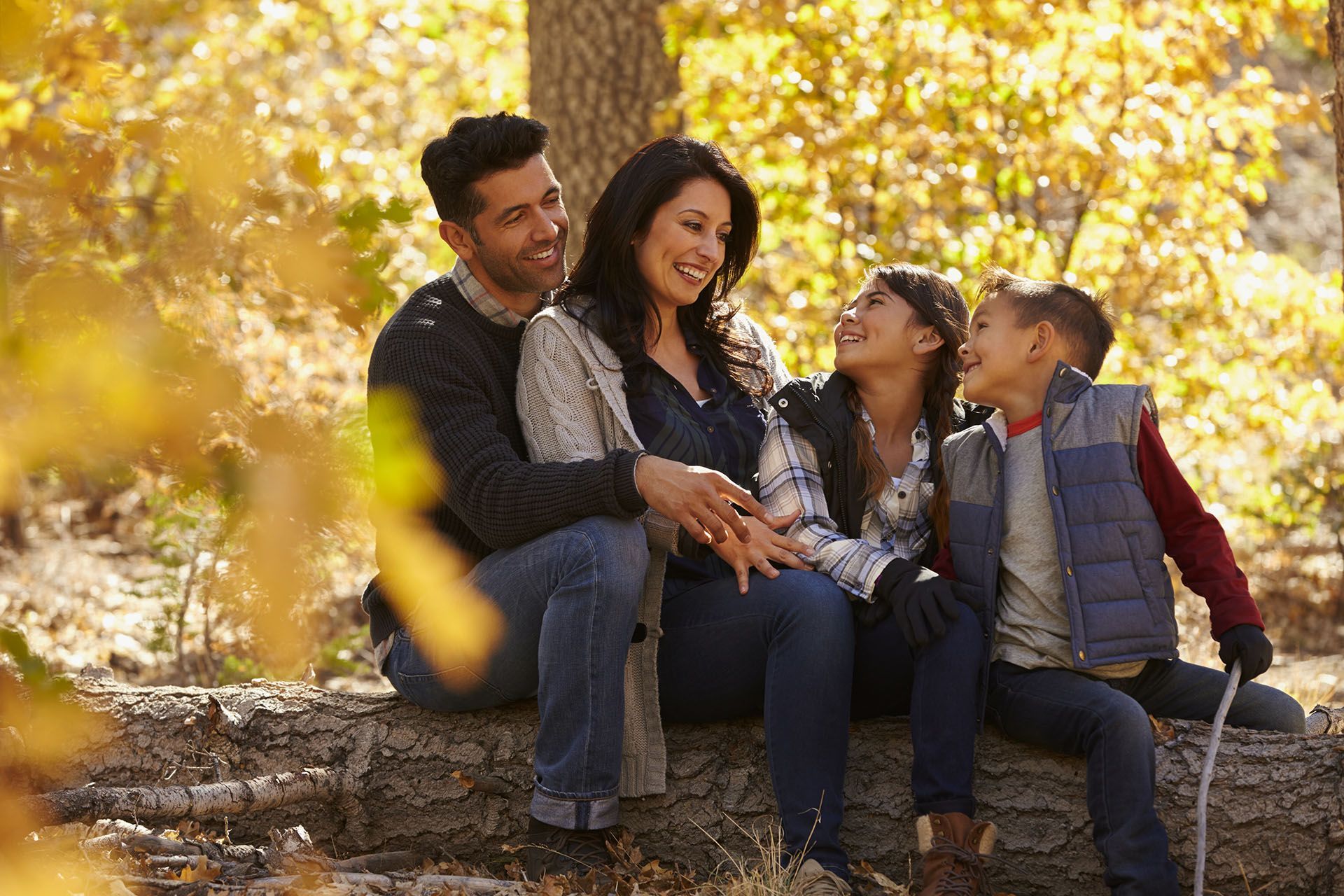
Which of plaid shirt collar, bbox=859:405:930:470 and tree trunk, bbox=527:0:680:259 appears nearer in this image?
plaid shirt collar, bbox=859:405:930:470

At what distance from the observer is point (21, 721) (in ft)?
4.28

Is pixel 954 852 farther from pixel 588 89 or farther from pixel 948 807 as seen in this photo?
pixel 588 89

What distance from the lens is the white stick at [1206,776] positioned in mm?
2439

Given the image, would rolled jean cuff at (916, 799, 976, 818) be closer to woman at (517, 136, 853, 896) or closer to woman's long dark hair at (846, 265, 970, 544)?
woman at (517, 136, 853, 896)

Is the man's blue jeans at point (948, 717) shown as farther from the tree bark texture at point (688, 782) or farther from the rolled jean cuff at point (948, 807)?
the tree bark texture at point (688, 782)

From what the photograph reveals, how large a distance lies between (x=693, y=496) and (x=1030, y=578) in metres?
0.79

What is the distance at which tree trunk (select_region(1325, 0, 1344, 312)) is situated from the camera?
10.8ft

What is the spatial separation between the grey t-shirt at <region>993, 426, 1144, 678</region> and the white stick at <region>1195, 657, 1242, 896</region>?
0.20 meters

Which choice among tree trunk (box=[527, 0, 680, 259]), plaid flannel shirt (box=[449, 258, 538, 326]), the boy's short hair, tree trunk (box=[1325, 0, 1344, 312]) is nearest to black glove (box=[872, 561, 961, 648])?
the boy's short hair

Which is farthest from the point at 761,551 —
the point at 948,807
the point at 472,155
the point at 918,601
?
the point at 472,155

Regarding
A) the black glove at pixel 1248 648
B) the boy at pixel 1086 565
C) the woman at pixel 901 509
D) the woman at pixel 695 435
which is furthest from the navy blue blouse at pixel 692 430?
the black glove at pixel 1248 648

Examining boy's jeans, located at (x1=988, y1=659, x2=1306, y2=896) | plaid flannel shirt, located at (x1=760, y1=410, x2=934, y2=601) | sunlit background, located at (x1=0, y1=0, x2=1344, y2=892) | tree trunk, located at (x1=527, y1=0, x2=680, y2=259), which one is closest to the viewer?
sunlit background, located at (x1=0, y1=0, x2=1344, y2=892)

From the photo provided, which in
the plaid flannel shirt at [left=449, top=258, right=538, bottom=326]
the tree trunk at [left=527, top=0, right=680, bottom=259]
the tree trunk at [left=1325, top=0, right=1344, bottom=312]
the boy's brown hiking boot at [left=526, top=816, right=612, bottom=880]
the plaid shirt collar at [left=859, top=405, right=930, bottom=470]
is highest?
the tree trunk at [left=527, top=0, right=680, bottom=259]

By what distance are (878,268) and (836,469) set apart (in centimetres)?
55
